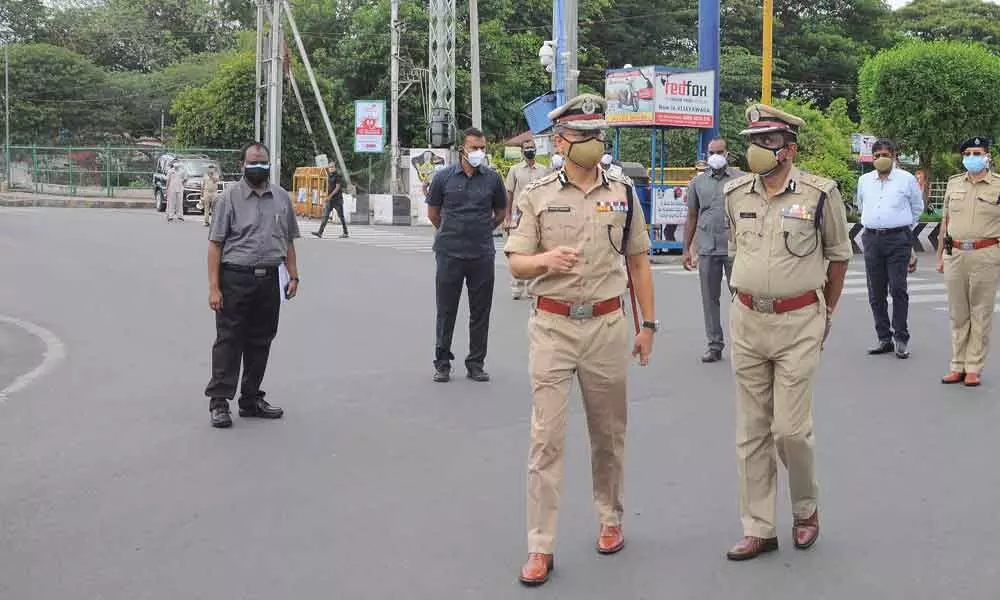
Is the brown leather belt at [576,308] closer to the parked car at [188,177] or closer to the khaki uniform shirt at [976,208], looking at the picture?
the khaki uniform shirt at [976,208]

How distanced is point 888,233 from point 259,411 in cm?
583

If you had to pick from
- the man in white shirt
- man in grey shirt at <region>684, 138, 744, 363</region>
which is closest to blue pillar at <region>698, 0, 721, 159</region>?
the man in white shirt

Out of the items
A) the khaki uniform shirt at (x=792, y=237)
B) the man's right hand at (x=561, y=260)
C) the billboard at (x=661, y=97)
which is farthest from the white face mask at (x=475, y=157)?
the billboard at (x=661, y=97)

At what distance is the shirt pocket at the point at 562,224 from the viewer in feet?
15.7

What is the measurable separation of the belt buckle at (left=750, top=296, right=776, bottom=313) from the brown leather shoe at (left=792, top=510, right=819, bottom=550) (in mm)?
905

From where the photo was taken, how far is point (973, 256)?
29.1 ft

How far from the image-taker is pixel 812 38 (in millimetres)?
53750

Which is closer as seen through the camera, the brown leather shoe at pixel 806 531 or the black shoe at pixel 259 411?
the brown leather shoe at pixel 806 531

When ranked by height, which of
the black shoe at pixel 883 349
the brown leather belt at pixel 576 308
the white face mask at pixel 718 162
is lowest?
the black shoe at pixel 883 349

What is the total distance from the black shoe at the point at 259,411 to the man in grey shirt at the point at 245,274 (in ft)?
0.05

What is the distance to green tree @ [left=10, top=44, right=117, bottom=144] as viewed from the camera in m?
53.5

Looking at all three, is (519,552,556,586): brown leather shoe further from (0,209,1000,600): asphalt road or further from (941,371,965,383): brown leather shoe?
(941,371,965,383): brown leather shoe

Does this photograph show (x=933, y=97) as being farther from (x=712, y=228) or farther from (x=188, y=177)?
(x=188, y=177)

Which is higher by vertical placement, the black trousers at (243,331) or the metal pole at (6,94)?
the metal pole at (6,94)
